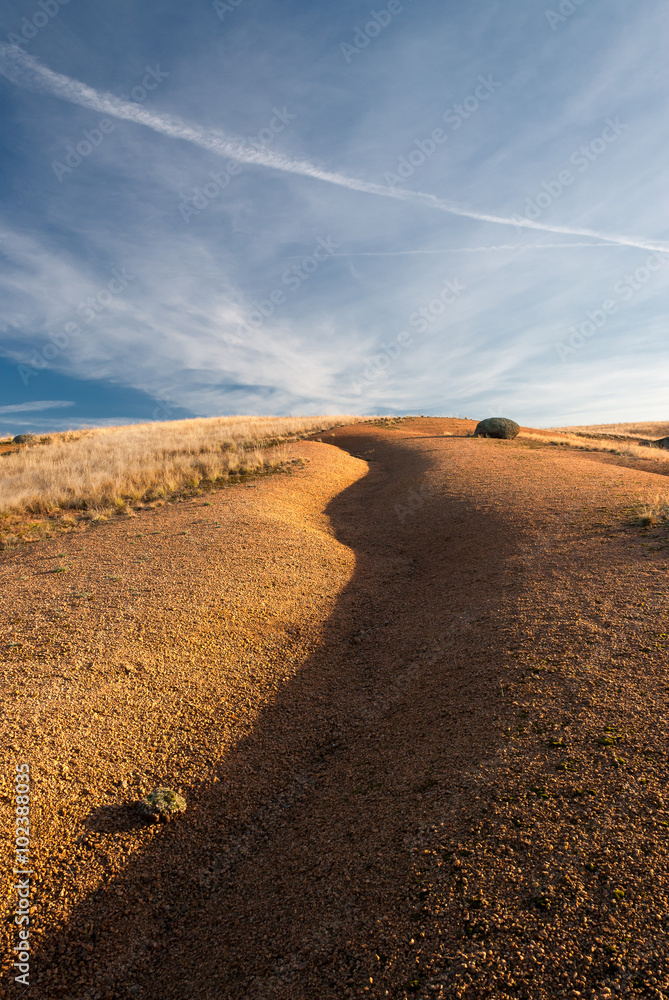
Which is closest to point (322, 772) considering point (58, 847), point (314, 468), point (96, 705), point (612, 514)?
point (58, 847)

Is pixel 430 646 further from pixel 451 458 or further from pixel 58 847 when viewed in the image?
pixel 451 458

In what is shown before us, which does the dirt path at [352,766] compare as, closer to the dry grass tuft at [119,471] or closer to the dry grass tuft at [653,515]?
the dry grass tuft at [653,515]

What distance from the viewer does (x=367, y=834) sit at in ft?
11.8

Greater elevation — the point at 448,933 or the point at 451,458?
the point at 451,458

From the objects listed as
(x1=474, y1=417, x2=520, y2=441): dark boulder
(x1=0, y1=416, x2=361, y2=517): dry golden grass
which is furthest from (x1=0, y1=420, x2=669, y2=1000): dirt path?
(x1=474, y1=417, x2=520, y2=441): dark boulder

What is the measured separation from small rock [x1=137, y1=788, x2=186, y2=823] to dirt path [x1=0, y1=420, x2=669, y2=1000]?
12 centimetres

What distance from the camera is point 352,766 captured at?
4.53 m

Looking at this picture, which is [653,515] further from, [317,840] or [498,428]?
[498,428]

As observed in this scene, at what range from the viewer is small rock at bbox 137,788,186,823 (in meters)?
4.02

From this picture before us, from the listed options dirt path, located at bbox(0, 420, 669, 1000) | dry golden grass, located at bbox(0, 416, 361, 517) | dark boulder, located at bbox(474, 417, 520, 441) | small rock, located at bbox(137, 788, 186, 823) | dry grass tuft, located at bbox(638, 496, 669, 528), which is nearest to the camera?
dirt path, located at bbox(0, 420, 669, 1000)

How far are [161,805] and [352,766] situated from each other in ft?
5.70

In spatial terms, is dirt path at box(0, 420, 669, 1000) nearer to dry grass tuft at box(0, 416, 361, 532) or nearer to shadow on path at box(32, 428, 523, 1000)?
shadow on path at box(32, 428, 523, 1000)

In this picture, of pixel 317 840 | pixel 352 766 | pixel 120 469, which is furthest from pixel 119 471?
Result: pixel 317 840

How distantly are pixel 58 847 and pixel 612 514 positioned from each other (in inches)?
370
